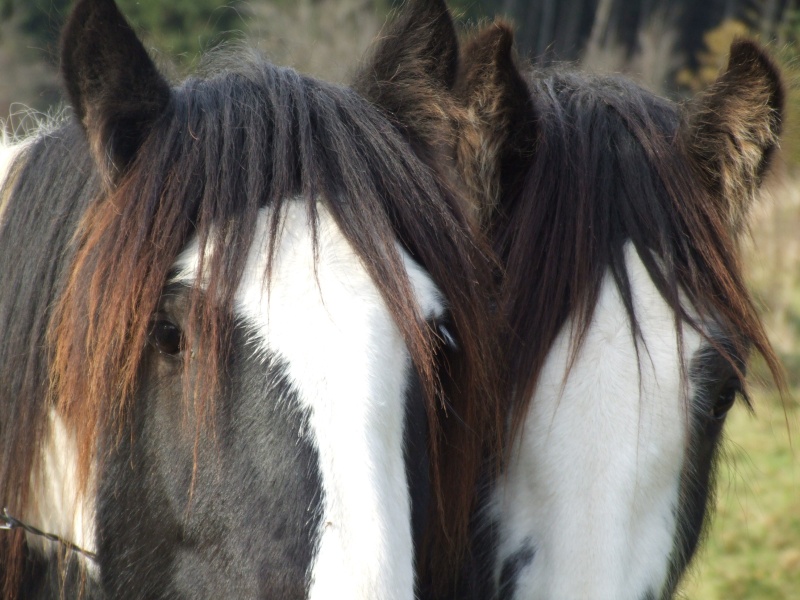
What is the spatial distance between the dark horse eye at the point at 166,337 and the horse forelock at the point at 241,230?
3 cm

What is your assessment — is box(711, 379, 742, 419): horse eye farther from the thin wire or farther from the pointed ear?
the thin wire

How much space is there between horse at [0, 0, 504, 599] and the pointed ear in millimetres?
115

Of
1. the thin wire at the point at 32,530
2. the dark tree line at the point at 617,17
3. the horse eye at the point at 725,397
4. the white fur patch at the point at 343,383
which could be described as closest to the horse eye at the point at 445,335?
the white fur patch at the point at 343,383

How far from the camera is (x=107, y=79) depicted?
1.71 m

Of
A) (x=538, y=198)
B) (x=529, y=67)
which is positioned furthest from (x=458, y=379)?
(x=529, y=67)

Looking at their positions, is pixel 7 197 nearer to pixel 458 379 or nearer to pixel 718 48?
pixel 458 379

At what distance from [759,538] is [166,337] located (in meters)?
5.25

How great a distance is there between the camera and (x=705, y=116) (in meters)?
2.30

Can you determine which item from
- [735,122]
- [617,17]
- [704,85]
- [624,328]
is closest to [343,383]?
[624,328]

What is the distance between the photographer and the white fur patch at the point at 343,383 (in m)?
1.39

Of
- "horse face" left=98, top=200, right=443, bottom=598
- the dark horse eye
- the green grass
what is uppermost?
the dark horse eye

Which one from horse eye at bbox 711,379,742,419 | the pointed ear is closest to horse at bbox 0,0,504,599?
the pointed ear

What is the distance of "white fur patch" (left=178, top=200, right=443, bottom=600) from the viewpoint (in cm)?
139

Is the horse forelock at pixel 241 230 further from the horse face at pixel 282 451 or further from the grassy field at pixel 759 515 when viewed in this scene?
the grassy field at pixel 759 515
